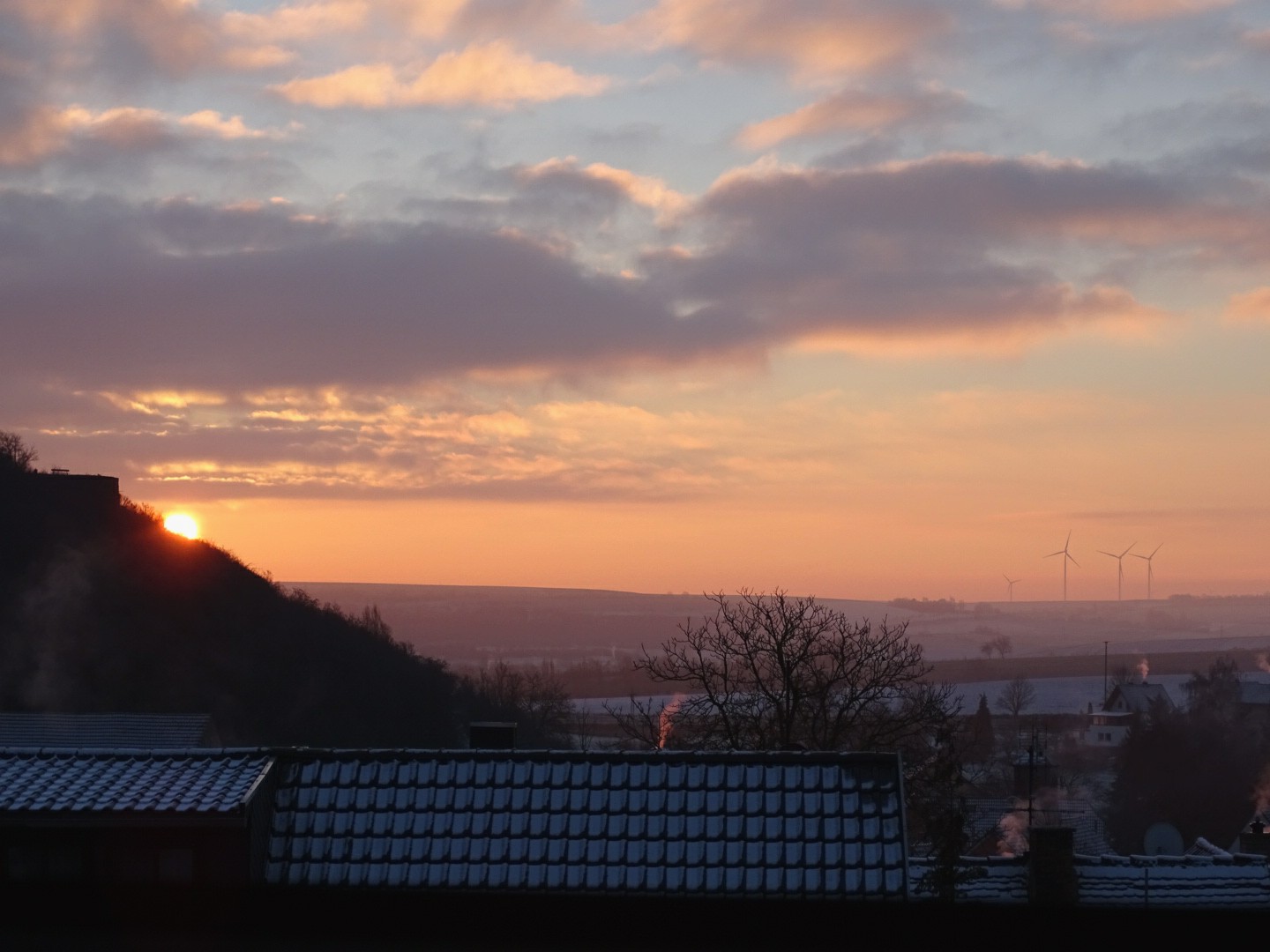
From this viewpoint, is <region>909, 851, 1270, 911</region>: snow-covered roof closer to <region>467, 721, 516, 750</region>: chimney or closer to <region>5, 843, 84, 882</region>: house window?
<region>467, 721, 516, 750</region>: chimney

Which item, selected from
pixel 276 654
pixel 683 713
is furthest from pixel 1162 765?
pixel 683 713

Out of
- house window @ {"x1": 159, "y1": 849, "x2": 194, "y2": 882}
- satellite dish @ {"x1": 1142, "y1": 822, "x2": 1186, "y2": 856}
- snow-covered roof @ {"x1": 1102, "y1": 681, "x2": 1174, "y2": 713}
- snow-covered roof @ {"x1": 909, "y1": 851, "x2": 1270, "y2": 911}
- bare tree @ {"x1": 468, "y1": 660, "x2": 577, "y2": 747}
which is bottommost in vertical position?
snow-covered roof @ {"x1": 1102, "y1": 681, "x2": 1174, "y2": 713}

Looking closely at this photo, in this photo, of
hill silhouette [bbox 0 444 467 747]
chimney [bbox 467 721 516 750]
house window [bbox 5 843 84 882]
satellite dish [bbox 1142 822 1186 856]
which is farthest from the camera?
hill silhouette [bbox 0 444 467 747]

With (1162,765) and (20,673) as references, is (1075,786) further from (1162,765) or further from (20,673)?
(20,673)

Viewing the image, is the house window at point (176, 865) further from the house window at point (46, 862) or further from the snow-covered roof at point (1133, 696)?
the snow-covered roof at point (1133, 696)

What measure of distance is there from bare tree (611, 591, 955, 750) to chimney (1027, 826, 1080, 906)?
7.51 metres

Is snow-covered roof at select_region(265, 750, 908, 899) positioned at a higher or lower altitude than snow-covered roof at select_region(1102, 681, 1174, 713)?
higher

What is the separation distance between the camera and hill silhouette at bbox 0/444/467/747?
300 ft

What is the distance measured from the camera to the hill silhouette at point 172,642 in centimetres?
9144

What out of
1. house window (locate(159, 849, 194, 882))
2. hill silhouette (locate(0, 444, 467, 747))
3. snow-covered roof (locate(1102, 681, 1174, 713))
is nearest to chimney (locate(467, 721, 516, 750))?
house window (locate(159, 849, 194, 882))

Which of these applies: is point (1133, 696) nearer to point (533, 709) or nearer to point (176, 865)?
point (533, 709)

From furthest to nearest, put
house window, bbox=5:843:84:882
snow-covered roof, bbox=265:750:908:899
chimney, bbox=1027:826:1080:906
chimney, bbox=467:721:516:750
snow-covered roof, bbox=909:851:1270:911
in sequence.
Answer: snow-covered roof, bbox=909:851:1270:911 → chimney, bbox=1027:826:1080:906 → chimney, bbox=467:721:516:750 → house window, bbox=5:843:84:882 → snow-covered roof, bbox=265:750:908:899

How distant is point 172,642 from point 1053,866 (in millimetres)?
81543

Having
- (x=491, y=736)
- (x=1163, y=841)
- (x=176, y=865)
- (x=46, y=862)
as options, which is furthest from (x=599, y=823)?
(x=1163, y=841)
